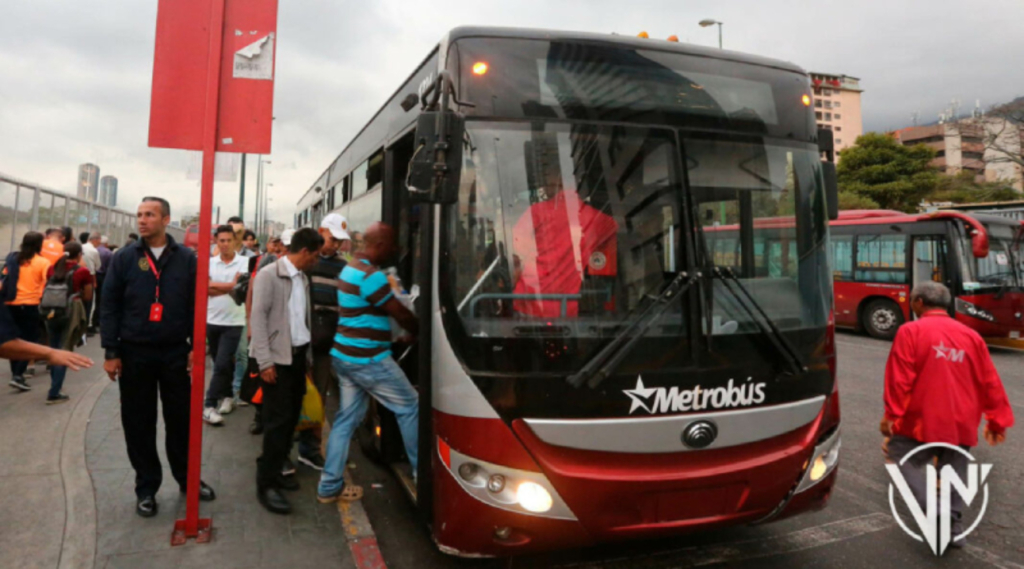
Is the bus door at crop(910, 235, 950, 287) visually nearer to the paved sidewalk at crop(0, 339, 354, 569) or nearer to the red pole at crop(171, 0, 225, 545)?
the paved sidewalk at crop(0, 339, 354, 569)

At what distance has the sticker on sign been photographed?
3.76 meters

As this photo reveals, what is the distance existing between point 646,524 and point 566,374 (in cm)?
81

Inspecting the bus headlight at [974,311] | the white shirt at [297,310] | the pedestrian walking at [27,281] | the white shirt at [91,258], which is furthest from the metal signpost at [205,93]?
the bus headlight at [974,311]

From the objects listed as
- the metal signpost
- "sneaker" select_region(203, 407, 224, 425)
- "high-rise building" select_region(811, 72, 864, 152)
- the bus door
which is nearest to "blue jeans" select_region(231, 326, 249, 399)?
"sneaker" select_region(203, 407, 224, 425)

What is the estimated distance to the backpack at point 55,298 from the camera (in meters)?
6.93

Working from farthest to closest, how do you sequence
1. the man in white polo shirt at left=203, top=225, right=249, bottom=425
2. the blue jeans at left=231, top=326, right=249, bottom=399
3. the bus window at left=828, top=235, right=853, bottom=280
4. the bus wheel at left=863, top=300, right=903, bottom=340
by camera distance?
1. the bus window at left=828, top=235, right=853, bottom=280
2. the bus wheel at left=863, top=300, right=903, bottom=340
3. the blue jeans at left=231, top=326, right=249, bottom=399
4. the man in white polo shirt at left=203, top=225, right=249, bottom=425

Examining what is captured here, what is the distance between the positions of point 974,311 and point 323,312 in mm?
12355

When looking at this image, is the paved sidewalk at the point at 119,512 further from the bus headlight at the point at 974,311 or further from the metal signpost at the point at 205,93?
the bus headlight at the point at 974,311

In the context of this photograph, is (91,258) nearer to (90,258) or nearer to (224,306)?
(90,258)

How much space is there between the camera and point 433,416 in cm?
327

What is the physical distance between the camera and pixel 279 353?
13.8 feet

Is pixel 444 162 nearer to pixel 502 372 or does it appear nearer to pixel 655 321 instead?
pixel 502 372

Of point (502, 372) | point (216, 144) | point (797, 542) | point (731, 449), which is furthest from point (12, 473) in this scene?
point (797, 542)

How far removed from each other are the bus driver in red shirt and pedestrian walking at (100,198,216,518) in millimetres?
2330
